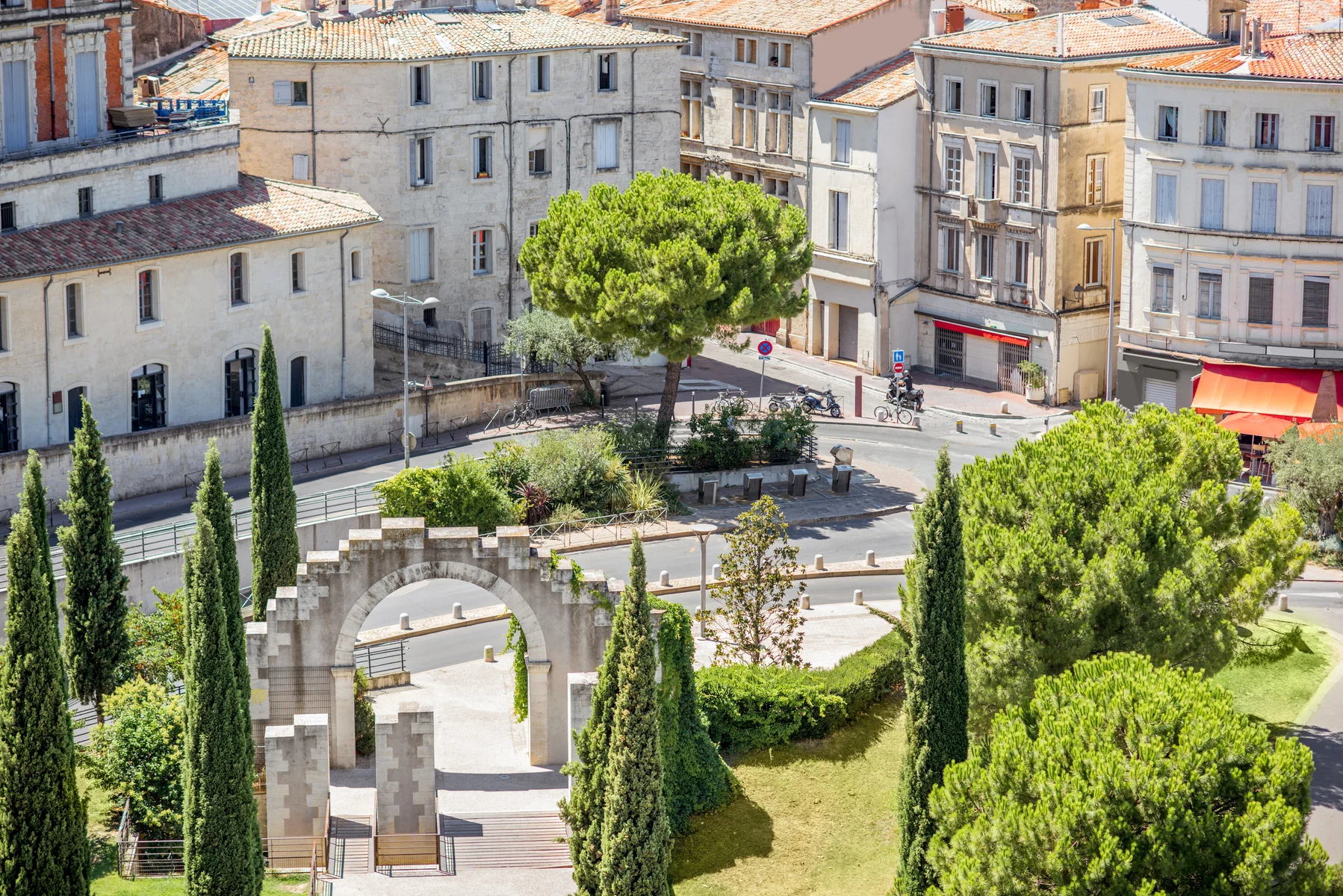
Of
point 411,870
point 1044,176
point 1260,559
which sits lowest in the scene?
point 411,870

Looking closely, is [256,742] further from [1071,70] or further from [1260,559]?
[1071,70]

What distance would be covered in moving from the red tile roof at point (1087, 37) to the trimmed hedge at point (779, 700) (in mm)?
38857

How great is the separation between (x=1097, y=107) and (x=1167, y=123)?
5562 mm

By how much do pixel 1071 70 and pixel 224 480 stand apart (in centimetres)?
3640

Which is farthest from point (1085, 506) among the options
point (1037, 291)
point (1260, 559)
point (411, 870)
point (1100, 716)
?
point (1037, 291)

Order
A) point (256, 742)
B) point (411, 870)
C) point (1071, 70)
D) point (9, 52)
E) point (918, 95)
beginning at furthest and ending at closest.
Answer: point (918, 95) → point (1071, 70) → point (9, 52) → point (256, 742) → point (411, 870)

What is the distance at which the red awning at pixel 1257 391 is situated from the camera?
8162cm

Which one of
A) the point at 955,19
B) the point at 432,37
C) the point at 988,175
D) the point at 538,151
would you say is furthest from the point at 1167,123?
the point at 432,37

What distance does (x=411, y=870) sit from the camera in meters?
48.8

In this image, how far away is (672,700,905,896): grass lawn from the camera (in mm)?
49344

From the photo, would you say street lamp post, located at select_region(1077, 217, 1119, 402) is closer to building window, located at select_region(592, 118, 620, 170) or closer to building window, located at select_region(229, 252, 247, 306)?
building window, located at select_region(592, 118, 620, 170)

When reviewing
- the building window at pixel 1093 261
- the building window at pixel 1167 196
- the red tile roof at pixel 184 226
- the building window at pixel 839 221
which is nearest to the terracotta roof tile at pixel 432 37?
the red tile roof at pixel 184 226

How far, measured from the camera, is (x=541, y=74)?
9350cm

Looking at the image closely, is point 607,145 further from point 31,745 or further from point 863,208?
point 31,745
